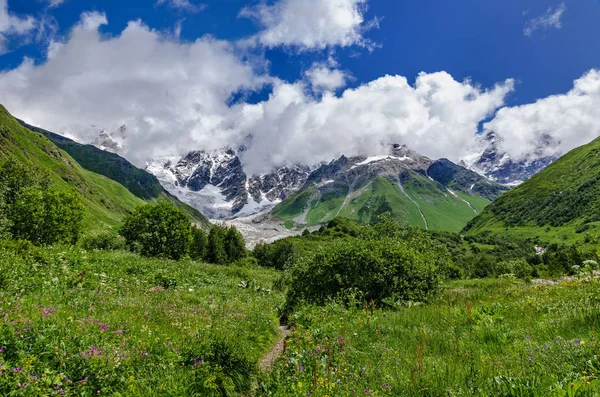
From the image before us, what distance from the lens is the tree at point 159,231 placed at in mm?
59688

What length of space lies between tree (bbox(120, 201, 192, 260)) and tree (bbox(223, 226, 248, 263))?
4419 cm

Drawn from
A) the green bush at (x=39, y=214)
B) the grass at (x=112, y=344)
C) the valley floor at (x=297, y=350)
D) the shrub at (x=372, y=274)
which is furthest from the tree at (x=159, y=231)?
the valley floor at (x=297, y=350)

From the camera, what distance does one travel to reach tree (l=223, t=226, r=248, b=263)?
10888 centimetres

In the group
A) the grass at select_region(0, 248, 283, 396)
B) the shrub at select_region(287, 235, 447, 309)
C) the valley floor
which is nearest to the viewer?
the valley floor

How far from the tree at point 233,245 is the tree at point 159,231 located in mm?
44195

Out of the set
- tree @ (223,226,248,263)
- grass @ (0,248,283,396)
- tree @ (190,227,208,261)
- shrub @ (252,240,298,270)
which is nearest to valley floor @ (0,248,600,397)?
grass @ (0,248,283,396)

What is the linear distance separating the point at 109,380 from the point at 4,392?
1.65m

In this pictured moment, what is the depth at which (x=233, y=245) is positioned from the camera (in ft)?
363

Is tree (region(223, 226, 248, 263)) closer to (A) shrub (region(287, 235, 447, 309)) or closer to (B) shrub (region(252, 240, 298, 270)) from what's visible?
(B) shrub (region(252, 240, 298, 270))

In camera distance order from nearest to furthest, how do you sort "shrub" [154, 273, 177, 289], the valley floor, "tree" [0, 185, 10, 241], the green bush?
1. the valley floor
2. "shrub" [154, 273, 177, 289]
3. "tree" [0, 185, 10, 241]
4. the green bush

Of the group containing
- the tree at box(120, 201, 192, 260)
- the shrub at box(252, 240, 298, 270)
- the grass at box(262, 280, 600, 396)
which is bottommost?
the shrub at box(252, 240, 298, 270)

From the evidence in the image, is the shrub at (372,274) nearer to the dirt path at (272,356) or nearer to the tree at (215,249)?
the dirt path at (272,356)

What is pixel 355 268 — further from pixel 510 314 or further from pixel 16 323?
pixel 16 323

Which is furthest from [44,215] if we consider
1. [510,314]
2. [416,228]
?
[510,314]
